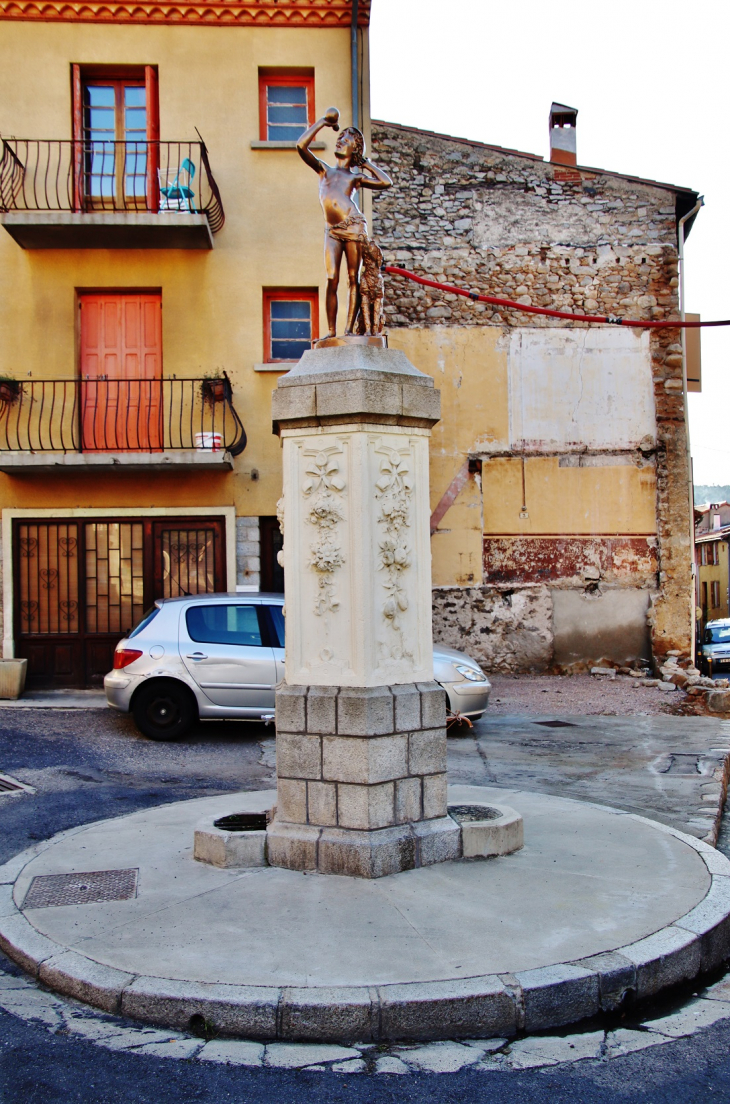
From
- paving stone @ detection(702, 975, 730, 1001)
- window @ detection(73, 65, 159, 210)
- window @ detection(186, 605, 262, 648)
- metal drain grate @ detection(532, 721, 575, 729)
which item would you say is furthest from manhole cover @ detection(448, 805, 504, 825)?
window @ detection(73, 65, 159, 210)

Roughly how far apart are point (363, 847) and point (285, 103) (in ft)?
40.5

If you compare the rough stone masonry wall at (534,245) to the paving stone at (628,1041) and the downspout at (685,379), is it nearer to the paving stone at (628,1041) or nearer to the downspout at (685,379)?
the downspout at (685,379)

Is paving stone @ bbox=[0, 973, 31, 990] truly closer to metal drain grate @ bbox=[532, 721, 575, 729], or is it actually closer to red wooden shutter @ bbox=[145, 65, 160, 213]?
metal drain grate @ bbox=[532, 721, 575, 729]

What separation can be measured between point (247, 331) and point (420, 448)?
29.0 ft

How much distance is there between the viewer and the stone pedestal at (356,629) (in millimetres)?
4879

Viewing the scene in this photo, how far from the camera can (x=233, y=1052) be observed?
335cm

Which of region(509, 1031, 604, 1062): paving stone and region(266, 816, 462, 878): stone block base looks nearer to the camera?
region(509, 1031, 604, 1062): paving stone

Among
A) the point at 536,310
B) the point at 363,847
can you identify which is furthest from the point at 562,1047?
the point at 536,310

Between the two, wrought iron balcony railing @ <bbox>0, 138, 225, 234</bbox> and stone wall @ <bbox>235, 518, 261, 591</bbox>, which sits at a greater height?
wrought iron balcony railing @ <bbox>0, 138, 225, 234</bbox>

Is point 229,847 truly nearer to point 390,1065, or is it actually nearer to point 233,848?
point 233,848

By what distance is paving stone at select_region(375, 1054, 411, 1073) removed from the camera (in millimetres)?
3240

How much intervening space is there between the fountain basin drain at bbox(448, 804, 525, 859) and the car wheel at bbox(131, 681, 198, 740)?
16.2ft

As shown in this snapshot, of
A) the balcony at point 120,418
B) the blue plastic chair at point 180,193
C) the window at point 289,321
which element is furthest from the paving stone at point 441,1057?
the blue plastic chair at point 180,193

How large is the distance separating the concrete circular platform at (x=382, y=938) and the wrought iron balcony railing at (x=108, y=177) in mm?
10290
